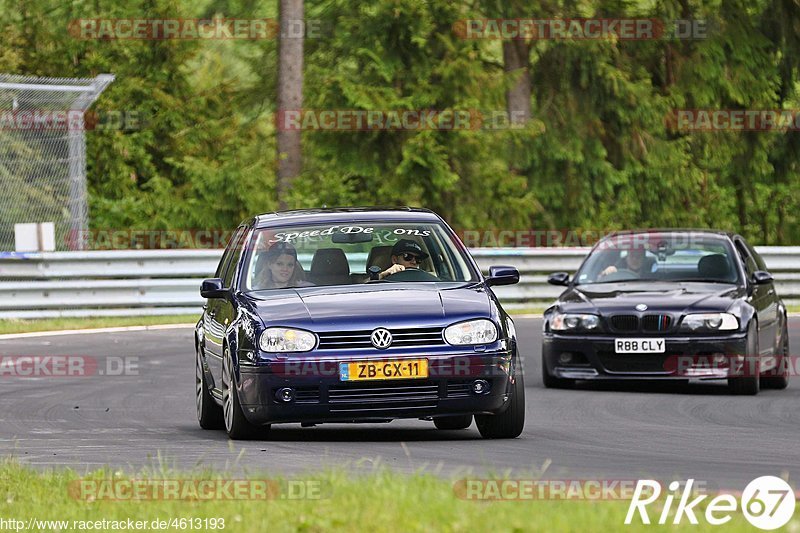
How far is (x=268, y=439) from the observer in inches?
432

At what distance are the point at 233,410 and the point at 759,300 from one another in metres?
6.46

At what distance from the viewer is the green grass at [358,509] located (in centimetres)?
658

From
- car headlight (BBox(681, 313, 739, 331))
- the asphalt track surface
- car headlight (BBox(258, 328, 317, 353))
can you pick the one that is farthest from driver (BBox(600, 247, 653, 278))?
car headlight (BBox(258, 328, 317, 353))

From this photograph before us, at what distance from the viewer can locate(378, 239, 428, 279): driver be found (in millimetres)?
11570

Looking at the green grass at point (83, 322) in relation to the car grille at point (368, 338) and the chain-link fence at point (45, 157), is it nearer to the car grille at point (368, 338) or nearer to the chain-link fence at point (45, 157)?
the chain-link fence at point (45, 157)

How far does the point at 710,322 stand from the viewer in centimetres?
1472

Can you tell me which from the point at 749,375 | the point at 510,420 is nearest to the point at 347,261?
the point at 510,420

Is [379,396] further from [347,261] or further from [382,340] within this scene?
[347,261]

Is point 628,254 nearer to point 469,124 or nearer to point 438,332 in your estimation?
point 438,332

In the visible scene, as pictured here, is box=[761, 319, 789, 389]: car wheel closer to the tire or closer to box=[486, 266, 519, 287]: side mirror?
box=[486, 266, 519, 287]: side mirror

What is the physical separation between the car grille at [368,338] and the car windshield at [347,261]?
1096 mm

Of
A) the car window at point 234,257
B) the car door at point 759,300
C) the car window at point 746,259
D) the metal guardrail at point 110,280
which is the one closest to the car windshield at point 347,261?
the car window at point 234,257

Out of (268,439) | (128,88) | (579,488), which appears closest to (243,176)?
(128,88)

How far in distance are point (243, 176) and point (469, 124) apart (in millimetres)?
4990
